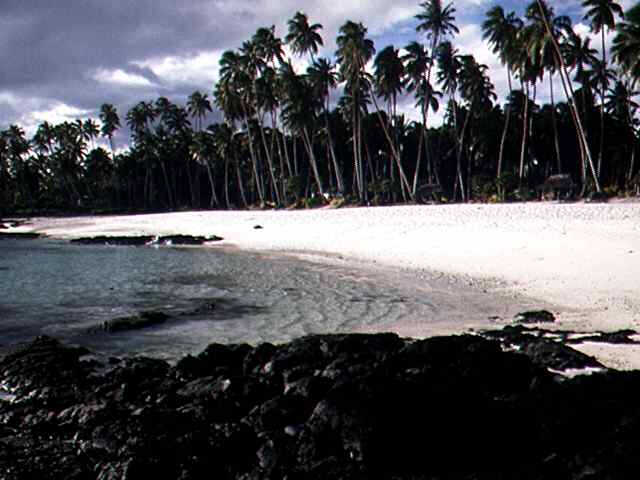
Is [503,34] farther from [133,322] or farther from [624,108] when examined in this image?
[133,322]

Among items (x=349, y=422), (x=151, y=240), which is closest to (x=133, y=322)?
(x=349, y=422)

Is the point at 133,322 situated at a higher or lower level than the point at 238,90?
lower

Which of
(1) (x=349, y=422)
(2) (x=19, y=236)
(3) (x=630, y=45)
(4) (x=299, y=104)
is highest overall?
(4) (x=299, y=104)

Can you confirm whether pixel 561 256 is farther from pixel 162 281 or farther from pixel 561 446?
pixel 561 446

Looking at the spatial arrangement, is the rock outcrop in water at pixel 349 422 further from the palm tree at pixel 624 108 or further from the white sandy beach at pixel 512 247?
the palm tree at pixel 624 108

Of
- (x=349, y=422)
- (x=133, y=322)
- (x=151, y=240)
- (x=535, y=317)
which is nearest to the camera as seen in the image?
(x=349, y=422)

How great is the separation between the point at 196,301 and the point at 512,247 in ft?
40.4

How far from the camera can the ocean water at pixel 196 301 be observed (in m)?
12.4

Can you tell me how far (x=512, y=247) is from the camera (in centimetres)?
2192

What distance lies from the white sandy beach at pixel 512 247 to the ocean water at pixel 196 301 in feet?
8.62

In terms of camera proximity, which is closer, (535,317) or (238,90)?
(535,317)

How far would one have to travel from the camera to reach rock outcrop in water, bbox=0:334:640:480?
15.8ft

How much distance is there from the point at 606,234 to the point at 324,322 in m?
14.0

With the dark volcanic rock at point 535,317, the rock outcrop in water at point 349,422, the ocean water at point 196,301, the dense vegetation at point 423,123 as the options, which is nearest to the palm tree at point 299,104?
the dense vegetation at point 423,123
